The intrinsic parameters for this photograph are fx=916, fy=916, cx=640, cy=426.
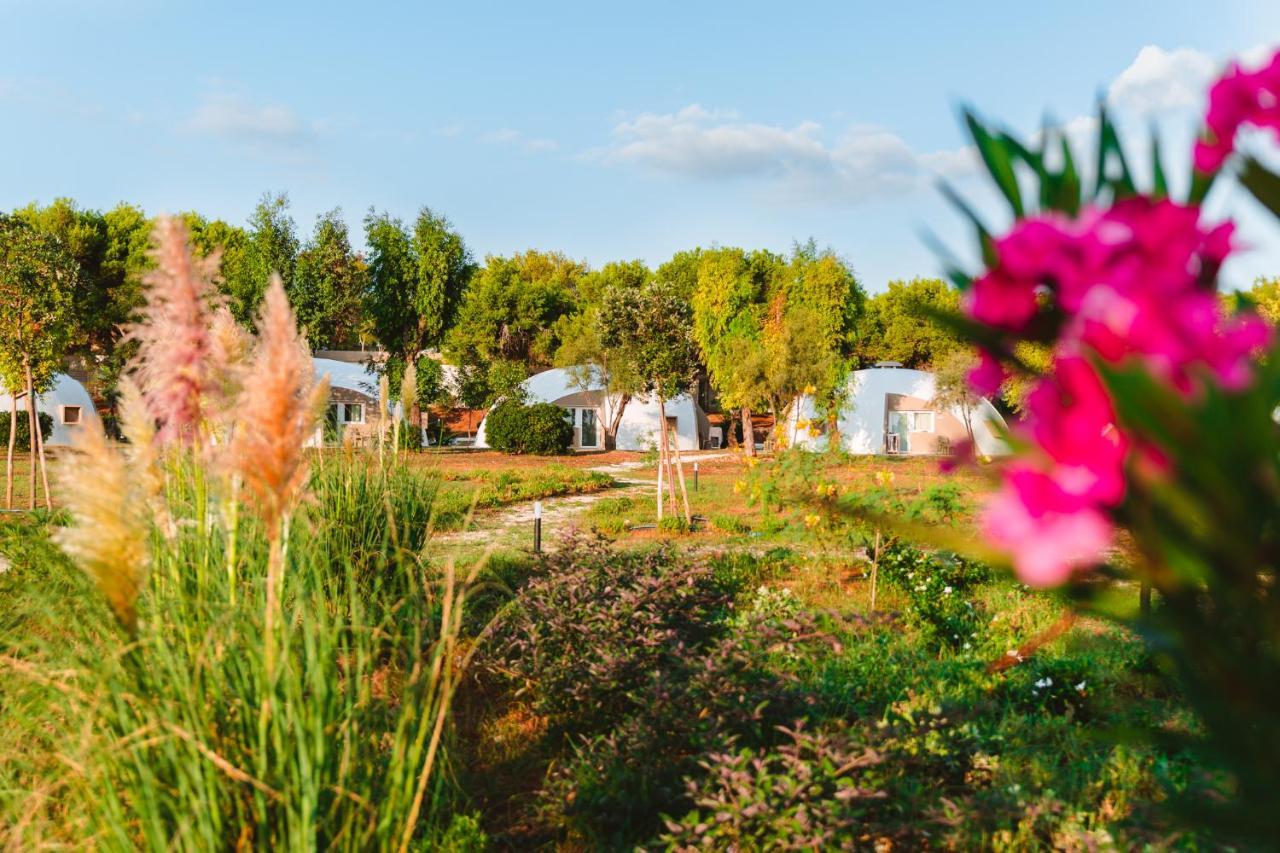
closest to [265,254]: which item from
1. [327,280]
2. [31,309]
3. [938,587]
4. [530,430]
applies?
[327,280]

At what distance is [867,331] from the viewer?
137 feet

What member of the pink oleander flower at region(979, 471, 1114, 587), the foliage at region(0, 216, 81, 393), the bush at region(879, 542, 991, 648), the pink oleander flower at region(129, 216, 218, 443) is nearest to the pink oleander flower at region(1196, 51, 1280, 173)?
the pink oleander flower at region(979, 471, 1114, 587)

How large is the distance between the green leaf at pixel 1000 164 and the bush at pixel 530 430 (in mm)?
24575

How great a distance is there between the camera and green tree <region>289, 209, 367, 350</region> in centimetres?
2812

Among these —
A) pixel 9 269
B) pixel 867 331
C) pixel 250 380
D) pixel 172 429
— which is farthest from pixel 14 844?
pixel 867 331

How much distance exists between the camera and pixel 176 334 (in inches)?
99.0

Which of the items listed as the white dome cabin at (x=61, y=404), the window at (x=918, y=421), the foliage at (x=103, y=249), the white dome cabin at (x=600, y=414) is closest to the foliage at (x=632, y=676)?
the white dome cabin at (x=600, y=414)

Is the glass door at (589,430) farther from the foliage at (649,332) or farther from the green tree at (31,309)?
the green tree at (31,309)

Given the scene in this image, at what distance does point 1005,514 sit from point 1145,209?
28 centimetres

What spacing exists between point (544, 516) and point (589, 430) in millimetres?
17601

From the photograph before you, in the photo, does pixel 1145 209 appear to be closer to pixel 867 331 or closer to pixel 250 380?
pixel 250 380

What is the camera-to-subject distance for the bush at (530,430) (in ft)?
83.1

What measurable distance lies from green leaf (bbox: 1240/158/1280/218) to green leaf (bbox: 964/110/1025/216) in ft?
0.90

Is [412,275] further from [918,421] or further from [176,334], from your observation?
[176,334]
